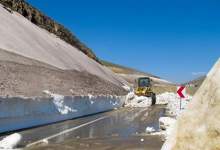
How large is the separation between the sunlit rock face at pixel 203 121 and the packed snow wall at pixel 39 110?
16.1 metres

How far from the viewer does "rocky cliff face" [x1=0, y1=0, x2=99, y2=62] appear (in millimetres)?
81438

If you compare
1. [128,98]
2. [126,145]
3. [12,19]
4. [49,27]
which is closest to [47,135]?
[126,145]

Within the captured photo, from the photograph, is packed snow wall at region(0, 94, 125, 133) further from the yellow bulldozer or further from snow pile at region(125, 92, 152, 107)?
the yellow bulldozer

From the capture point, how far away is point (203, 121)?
4.40 meters

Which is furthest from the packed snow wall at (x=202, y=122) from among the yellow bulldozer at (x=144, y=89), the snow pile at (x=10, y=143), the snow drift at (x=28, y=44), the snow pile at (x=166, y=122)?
the yellow bulldozer at (x=144, y=89)

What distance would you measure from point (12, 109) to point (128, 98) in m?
32.6

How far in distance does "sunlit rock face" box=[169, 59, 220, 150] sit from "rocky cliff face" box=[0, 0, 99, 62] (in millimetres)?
70035

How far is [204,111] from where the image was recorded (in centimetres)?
443

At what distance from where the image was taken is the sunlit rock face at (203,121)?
4.30 m

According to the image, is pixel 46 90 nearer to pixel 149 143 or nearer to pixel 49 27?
pixel 149 143

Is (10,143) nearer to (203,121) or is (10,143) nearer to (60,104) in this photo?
(203,121)

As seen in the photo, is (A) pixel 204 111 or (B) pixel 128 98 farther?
(B) pixel 128 98

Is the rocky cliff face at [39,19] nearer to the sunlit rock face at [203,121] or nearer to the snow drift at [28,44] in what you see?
the snow drift at [28,44]

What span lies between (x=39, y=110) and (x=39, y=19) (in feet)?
219
